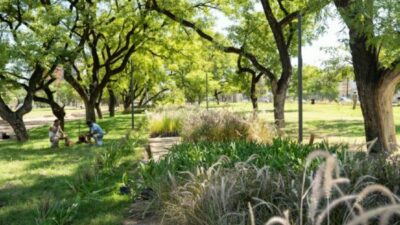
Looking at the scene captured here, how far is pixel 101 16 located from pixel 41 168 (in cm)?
1426

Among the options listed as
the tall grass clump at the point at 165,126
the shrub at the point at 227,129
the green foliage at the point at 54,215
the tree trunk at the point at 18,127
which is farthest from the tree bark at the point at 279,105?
the green foliage at the point at 54,215

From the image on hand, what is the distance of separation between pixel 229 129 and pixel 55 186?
480 centimetres

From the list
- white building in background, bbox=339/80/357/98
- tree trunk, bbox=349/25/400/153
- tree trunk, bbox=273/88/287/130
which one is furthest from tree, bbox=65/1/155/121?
white building in background, bbox=339/80/357/98

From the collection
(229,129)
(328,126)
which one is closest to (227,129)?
(229,129)

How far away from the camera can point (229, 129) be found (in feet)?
36.8

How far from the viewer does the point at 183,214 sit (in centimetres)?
462

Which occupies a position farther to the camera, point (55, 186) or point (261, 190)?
point (55, 186)

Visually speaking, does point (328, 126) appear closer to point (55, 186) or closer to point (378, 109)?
point (378, 109)

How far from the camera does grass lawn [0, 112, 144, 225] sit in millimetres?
5742

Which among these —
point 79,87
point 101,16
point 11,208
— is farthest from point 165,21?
point 11,208

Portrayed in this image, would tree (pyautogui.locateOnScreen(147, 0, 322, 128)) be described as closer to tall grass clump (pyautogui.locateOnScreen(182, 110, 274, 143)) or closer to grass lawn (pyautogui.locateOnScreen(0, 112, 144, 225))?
tall grass clump (pyautogui.locateOnScreen(182, 110, 274, 143))

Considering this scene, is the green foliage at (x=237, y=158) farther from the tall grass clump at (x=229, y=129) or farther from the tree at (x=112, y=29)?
the tree at (x=112, y=29)

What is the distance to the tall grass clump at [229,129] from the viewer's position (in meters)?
11.0

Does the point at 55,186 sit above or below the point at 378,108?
below
